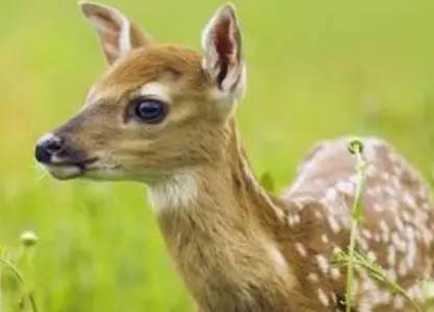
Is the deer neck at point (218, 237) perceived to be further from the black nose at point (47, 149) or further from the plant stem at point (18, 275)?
the plant stem at point (18, 275)

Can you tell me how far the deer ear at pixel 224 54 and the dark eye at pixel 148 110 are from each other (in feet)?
0.71

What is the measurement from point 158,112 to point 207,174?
24cm

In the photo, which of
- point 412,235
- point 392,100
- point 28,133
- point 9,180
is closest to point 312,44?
point 392,100

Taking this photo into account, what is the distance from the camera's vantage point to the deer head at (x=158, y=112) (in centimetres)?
748

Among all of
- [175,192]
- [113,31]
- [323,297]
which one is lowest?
[323,297]

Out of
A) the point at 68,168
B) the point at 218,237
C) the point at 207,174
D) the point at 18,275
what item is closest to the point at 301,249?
the point at 218,237

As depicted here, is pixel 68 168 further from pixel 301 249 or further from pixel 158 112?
pixel 301 249

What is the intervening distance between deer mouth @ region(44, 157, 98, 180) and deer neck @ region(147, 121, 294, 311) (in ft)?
0.91

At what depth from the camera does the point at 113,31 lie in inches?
323

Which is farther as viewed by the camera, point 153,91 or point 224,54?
point 224,54

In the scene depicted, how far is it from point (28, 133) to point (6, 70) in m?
1.43

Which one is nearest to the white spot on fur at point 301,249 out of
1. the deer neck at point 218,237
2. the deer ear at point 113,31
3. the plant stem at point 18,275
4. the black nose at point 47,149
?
the deer neck at point 218,237

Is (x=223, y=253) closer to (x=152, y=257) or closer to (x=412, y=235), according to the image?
(x=412, y=235)

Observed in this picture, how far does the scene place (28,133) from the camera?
13.5 meters
